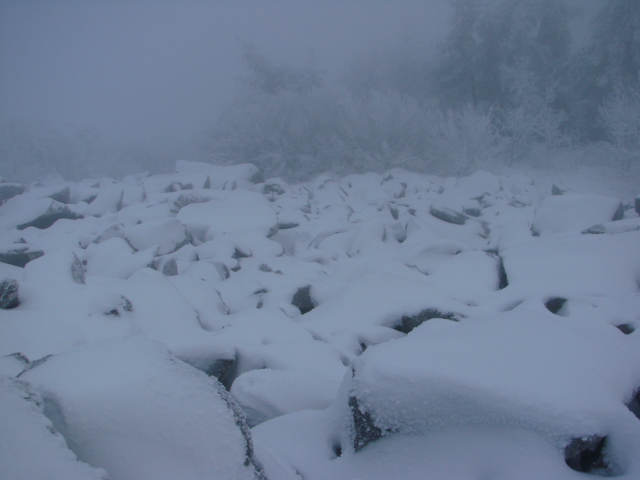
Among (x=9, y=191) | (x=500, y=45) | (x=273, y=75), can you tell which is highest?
(x=500, y=45)

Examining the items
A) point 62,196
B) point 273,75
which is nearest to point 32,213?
point 62,196

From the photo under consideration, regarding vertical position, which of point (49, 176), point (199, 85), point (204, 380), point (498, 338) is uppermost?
point (199, 85)

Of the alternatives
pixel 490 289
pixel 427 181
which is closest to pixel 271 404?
pixel 490 289

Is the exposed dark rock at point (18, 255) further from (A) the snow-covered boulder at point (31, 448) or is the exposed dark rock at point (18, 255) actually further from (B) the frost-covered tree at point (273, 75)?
(B) the frost-covered tree at point (273, 75)

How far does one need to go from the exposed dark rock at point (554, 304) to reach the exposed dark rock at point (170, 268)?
2.97 metres

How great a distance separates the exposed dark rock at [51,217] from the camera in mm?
5131

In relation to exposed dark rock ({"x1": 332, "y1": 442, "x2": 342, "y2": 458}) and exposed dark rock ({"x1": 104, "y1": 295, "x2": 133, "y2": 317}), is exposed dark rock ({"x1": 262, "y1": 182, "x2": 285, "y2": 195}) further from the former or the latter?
exposed dark rock ({"x1": 332, "y1": 442, "x2": 342, "y2": 458})

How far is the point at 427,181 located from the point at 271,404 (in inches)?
281

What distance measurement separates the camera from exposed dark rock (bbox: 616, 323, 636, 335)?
5.92 ft

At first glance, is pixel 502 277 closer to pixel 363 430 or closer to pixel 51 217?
pixel 363 430

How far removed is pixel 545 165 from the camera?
9.02 metres

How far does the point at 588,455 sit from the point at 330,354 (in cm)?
113

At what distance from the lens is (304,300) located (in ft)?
9.21

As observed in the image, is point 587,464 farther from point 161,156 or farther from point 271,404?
point 161,156
